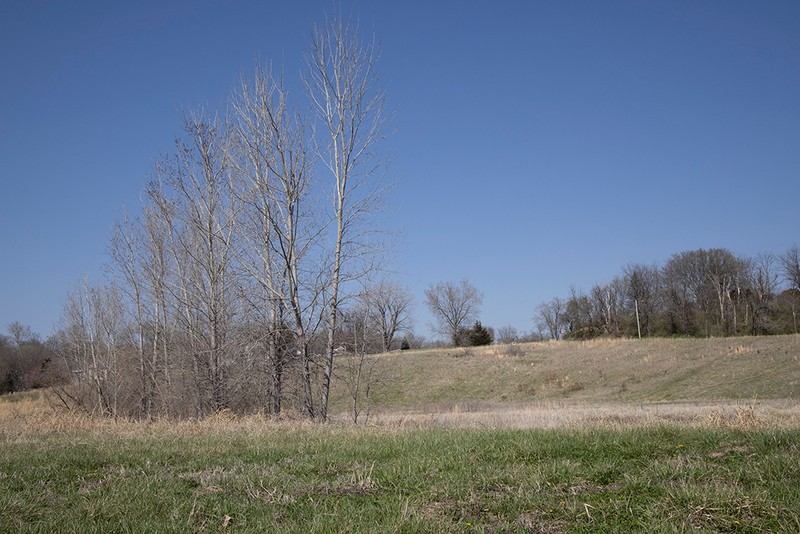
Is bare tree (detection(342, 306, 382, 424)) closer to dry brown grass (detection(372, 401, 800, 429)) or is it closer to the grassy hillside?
dry brown grass (detection(372, 401, 800, 429))

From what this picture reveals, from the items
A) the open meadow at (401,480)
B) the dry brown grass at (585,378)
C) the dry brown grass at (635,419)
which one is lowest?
the dry brown grass at (585,378)

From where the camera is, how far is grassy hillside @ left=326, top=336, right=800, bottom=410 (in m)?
30.2

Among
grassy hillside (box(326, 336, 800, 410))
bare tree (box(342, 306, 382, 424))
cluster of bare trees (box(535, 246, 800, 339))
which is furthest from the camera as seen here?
cluster of bare trees (box(535, 246, 800, 339))

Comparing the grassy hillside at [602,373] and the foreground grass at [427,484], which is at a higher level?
the foreground grass at [427,484]

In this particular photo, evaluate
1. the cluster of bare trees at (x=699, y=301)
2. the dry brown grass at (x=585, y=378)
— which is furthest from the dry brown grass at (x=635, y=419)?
the cluster of bare trees at (x=699, y=301)

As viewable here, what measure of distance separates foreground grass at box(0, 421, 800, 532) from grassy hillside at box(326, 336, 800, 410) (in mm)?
18562

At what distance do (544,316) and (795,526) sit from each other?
95.9 m

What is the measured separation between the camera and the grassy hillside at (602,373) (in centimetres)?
3017

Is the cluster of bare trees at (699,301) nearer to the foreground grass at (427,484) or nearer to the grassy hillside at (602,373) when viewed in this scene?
the grassy hillside at (602,373)

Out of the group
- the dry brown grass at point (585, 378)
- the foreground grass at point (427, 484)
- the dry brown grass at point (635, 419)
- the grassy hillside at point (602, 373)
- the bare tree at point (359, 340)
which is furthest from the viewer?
the grassy hillside at point (602, 373)

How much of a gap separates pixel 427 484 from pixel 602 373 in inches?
1447

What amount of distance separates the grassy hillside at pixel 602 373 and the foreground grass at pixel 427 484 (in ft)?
60.9

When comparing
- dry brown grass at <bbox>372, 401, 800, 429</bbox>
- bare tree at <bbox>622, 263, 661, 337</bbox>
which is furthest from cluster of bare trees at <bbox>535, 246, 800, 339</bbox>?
dry brown grass at <bbox>372, 401, 800, 429</bbox>

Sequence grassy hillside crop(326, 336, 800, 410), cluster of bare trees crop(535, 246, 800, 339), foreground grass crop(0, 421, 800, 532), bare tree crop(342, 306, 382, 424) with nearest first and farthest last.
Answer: foreground grass crop(0, 421, 800, 532), bare tree crop(342, 306, 382, 424), grassy hillside crop(326, 336, 800, 410), cluster of bare trees crop(535, 246, 800, 339)
